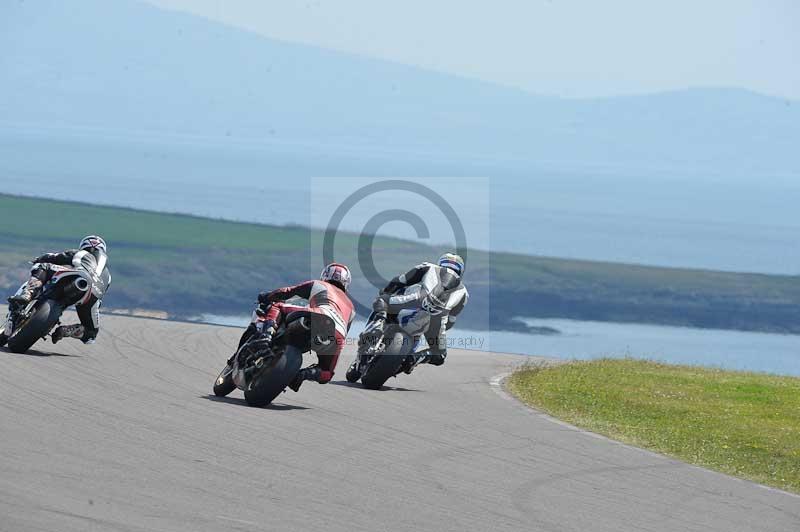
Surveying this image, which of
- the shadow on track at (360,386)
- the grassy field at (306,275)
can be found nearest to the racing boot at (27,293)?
the shadow on track at (360,386)

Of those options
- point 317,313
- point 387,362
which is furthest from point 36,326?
point 317,313

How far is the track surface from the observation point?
30.5 ft

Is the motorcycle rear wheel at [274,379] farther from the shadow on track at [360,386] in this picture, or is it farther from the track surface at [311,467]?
the shadow on track at [360,386]

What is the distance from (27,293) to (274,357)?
4.65 metres

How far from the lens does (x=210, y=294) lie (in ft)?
433

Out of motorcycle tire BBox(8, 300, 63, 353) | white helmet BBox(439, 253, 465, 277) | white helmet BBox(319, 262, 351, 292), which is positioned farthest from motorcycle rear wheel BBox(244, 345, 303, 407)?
white helmet BBox(439, 253, 465, 277)

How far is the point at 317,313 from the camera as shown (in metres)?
14.5

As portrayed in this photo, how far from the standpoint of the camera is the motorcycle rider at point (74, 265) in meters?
17.5

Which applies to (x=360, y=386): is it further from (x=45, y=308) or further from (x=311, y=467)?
(x=311, y=467)

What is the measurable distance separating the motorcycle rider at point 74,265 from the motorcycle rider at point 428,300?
12.0 feet

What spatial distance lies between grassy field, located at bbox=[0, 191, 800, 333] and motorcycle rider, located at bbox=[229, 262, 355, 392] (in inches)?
4035

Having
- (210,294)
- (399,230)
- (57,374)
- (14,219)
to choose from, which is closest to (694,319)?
(210,294)

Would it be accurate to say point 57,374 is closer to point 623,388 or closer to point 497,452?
point 497,452

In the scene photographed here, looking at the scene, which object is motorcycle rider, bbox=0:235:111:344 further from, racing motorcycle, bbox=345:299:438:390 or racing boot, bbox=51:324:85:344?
racing motorcycle, bbox=345:299:438:390
